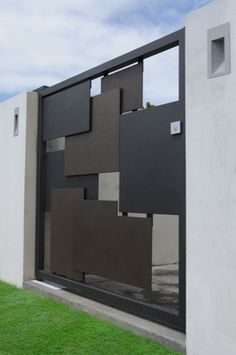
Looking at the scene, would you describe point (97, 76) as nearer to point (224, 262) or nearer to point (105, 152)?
point (105, 152)

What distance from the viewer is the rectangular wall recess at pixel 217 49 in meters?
3.73

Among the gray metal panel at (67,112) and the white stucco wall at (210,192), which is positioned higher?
the gray metal panel at (67,112)

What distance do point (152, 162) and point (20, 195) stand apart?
3017 millimetres

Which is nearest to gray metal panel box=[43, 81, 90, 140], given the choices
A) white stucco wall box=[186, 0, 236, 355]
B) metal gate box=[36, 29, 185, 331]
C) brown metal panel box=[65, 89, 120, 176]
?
metal gate box=[36, 29, 185, 331]

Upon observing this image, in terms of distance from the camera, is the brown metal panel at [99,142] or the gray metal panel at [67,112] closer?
the brown metal panel at [99,142]

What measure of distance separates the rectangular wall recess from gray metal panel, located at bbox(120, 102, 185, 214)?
0.63 meters

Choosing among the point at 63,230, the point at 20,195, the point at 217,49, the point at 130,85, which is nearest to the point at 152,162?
the point at 130,85

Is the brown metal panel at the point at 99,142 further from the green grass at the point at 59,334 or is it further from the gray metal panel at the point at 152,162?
the green grass at the point at 59,334

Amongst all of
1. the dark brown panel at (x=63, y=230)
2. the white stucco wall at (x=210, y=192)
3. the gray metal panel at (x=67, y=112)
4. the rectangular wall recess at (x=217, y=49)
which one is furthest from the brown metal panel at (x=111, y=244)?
the rectangular wall recess at (x=217, y=49)

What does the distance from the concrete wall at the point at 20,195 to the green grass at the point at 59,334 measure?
123 centimetres

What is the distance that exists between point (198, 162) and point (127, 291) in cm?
313

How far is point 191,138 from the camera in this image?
4.03m

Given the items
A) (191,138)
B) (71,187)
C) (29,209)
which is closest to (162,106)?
(191,138)

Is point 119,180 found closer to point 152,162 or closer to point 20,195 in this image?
point 152,162
